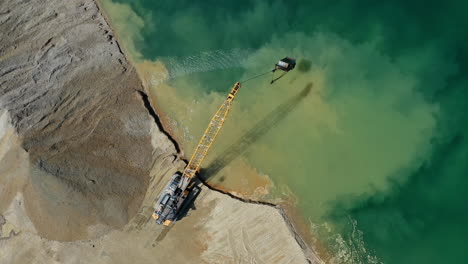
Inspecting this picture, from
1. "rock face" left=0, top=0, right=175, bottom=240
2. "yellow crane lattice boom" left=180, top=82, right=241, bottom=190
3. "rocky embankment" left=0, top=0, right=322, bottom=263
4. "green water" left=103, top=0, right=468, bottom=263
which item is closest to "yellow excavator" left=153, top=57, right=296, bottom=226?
"yellow crane lattice boom" left=180, top=82, right=241, bottom=190

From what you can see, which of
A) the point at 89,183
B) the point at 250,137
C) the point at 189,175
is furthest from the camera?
the point at 250,137

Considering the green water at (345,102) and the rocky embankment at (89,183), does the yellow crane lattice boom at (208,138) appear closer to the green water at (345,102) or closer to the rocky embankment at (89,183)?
the green water at (345,102)

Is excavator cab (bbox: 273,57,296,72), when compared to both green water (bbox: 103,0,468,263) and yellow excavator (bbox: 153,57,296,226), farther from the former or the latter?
green water (bbox: 103,0,468,263)

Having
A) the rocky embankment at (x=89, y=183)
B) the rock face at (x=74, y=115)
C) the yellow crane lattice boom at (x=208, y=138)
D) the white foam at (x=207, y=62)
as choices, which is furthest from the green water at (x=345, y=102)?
the rocky embankment at (x=89, y=183)

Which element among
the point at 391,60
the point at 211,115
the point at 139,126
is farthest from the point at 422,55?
the point at 139,126

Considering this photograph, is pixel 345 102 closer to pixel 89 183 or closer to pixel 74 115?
pixel 89 183

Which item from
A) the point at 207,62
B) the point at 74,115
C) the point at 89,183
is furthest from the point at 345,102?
the point at 74,115
